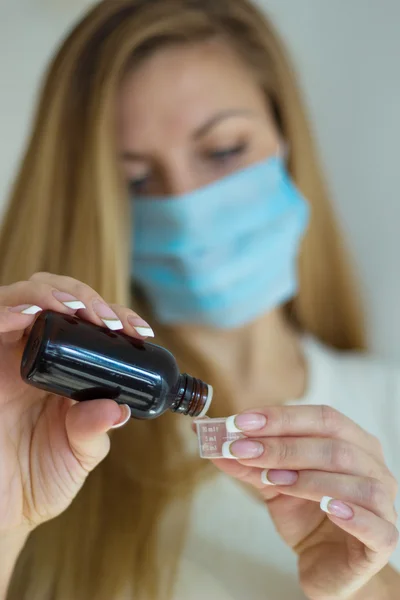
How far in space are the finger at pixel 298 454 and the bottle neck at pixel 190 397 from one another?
6 cm

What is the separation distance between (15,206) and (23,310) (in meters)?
0.54

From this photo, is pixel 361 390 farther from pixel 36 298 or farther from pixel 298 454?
pixel 36 298

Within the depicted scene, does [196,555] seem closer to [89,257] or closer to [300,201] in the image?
[89,257]

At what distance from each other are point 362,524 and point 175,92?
0.79m

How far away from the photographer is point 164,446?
3.58 ft

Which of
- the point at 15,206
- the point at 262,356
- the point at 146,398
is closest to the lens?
the point at 146,398

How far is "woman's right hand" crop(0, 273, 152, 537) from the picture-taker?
0.59 m

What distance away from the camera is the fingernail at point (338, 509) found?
565 millimetres

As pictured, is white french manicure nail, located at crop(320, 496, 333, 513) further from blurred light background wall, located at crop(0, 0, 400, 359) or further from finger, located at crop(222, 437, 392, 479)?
blurred light background wall, located at crop(0, 0, 400, 359)

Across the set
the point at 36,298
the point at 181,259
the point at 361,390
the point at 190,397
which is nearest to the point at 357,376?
the point at 361,390

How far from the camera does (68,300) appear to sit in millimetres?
557

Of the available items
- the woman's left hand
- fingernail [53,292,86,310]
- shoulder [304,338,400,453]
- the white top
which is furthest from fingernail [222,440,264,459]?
shoulder [304,338,400,453]

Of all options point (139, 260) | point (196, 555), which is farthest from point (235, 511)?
point (139, 260)

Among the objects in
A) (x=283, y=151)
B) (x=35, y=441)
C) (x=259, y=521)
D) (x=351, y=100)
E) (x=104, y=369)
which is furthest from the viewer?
(x=351, y=100)
